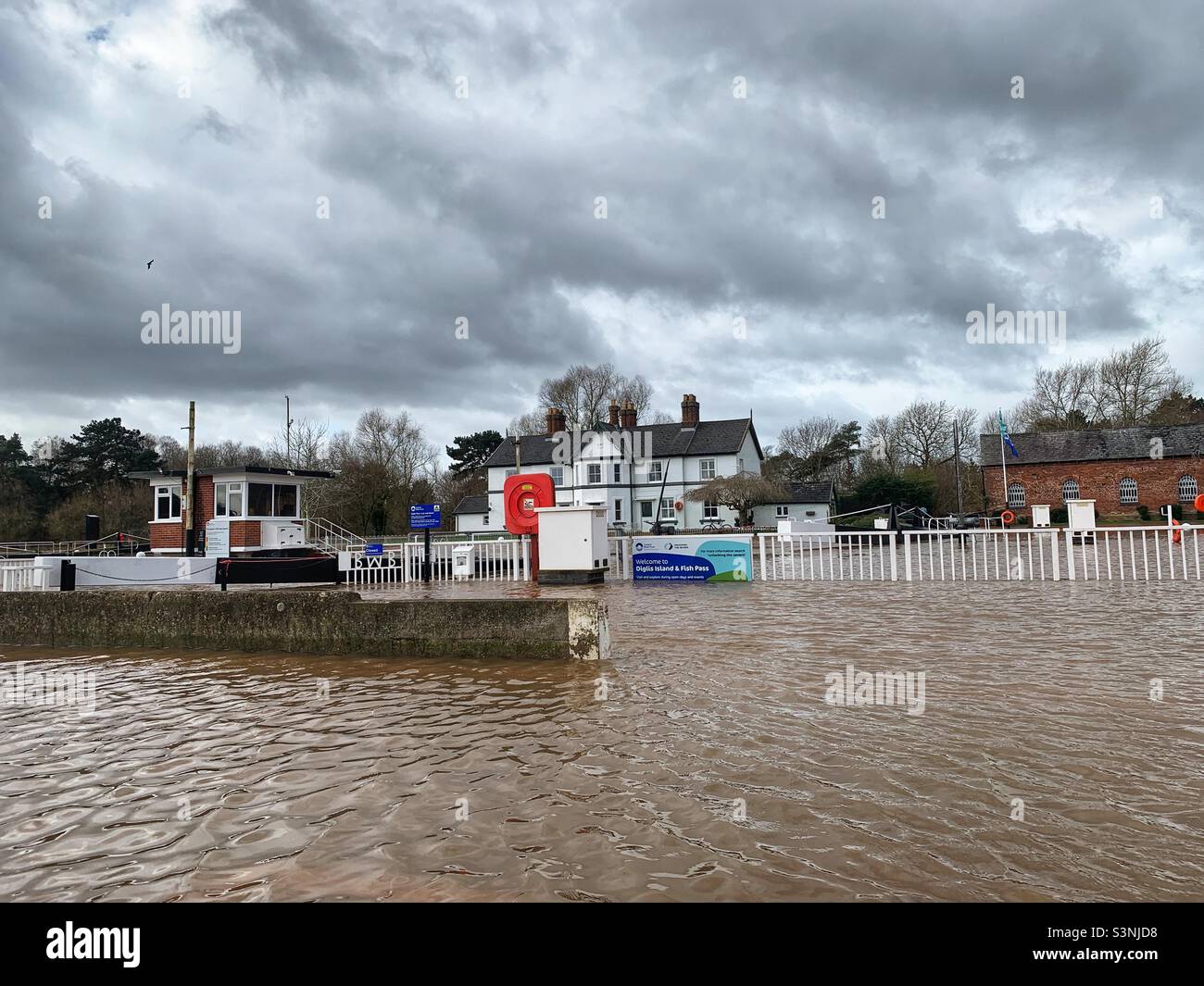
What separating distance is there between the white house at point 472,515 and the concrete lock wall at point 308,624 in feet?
151

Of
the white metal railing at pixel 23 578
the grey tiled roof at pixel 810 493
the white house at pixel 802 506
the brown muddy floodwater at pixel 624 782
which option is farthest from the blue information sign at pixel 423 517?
the white house at pixel 802 506

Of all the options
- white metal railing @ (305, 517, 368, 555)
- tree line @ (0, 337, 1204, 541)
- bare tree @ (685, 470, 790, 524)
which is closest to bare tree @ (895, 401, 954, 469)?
tree line @ (0, 337, 1204, 541)

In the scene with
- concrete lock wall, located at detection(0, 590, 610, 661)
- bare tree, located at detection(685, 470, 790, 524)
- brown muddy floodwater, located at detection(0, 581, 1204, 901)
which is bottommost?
brown muddy floodwater, located at detection(0, 581, 1204, 901)

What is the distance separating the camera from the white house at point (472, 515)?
56.6m

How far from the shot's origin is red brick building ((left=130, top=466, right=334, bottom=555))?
78.6ft

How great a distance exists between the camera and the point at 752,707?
5.22 meters

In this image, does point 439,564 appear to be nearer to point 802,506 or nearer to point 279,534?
point 279,534

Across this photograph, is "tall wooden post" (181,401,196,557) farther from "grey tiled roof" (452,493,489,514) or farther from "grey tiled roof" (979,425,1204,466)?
"grey tiled roof" (979,425,1204,466)

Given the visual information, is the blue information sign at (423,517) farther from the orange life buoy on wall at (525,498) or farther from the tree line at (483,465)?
the tree line at (483,465)

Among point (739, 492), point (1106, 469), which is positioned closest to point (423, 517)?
point (739, 492)

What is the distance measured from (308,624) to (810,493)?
48713 millimetres

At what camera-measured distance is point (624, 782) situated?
12.4ft

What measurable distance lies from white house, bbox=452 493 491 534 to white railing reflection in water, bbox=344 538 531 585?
3467 centimetres
